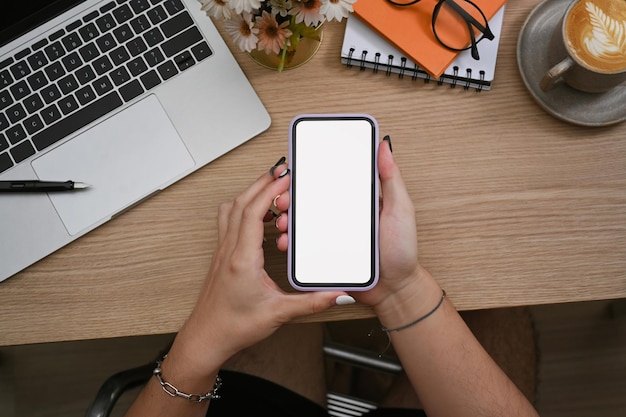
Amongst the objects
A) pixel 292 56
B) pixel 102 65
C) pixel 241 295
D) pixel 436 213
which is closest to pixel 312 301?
pixel 241 295

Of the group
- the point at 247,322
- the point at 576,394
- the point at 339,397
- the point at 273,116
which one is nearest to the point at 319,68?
the point at 273,116

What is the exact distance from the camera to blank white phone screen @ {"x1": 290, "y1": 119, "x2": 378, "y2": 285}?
692 mm

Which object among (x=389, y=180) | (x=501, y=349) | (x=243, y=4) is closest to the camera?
(x=243, y=4)

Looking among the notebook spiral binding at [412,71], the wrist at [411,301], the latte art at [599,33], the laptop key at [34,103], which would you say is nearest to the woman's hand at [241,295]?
the wrist at [411,301]

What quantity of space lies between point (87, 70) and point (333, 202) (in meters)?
0.41

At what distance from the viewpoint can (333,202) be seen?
0.70 m

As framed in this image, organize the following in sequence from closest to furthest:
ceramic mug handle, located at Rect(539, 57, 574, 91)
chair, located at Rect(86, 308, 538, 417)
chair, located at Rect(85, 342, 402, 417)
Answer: ceramic mug handle, located at Rect(539, 57, 574, 91), chair, located at Rect(85, 342, 402, 417), chair, located at Rect(86, 308, 538, 417)

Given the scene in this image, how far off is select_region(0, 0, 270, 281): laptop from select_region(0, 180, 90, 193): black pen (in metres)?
0.01

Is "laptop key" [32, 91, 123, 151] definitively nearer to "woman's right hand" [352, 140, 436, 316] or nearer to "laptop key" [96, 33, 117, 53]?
"laptop key" [96, 33, 117, 53]

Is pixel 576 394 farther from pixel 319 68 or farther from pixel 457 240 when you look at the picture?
pixel 319 68

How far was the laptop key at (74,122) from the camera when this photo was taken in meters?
0.79

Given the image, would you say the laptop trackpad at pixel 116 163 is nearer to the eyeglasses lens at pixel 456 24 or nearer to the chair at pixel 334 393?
the chair at pixel 334 393

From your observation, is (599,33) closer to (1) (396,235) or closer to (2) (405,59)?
(2) (405,59)

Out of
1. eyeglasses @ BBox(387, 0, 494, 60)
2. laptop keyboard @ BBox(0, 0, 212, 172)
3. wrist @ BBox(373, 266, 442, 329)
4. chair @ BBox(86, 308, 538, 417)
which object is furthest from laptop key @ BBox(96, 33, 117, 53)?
chair @ BBox(86, 308, 538, 417)
